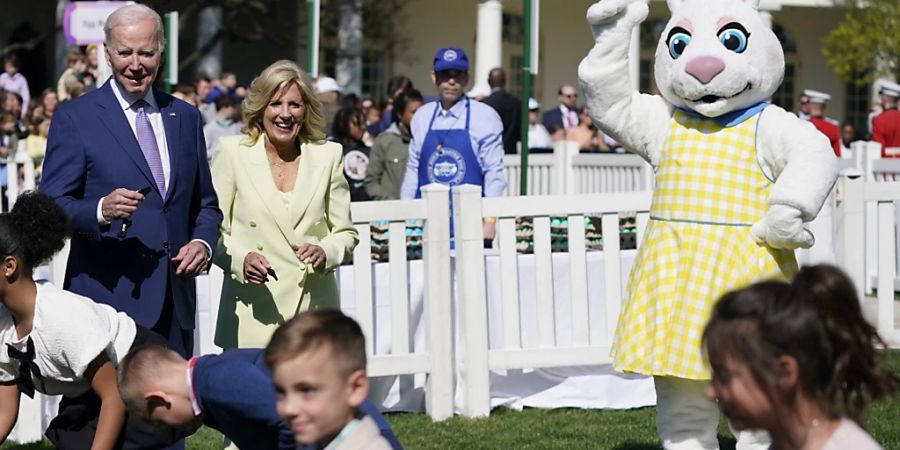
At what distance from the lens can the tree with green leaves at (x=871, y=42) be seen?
25.9 meters

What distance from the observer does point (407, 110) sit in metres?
10.1

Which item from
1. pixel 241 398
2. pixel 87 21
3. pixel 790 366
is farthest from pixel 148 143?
pixel 87 21

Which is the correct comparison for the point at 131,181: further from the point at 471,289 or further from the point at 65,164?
the point at 471,289

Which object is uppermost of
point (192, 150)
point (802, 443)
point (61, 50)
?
point (61, 50)

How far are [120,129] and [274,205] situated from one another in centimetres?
76

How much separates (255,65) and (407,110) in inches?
823

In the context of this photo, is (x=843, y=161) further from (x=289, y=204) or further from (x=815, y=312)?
(x=815, y=312)

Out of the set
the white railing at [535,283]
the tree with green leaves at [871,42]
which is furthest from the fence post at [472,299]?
the tree with green leaves at [871,42]

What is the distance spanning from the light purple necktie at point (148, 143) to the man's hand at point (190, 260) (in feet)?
0.71

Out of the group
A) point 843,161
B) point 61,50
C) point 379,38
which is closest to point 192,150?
point 843,161

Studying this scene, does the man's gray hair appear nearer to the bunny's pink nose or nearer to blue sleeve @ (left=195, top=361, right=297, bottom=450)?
blue sleeve @ (left=195, top=361, right=297, bottom=450)

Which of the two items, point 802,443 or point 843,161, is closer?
point 802,443

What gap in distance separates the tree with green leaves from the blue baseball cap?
1842 centimetres

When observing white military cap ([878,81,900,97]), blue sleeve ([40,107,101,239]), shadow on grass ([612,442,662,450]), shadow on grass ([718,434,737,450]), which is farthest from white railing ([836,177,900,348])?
white military cap ([878,81,900,97])
